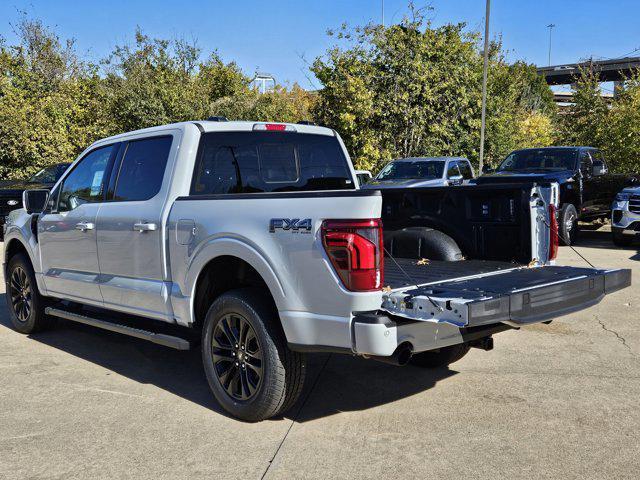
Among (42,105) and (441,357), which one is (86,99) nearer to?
(42,105)

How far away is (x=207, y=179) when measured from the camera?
192 inches

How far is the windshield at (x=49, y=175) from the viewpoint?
17.2 meters

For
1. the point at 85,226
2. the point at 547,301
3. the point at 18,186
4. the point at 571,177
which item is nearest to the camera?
the point at 547,301

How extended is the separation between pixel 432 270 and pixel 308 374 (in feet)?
4.59

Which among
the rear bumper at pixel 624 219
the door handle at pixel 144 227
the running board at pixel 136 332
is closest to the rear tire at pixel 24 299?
the running board at pixel 136 332

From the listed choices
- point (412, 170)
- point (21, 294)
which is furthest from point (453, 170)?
point (21, 294)

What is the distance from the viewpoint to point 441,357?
5.45 meters

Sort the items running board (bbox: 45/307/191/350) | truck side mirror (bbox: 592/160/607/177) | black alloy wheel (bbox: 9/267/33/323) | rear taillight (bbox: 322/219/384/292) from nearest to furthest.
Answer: rear taillight (bbox: 322/219/384/292) → running board (bbox: 45/307/191/350) → black alloy wheel (bbox: 9/267/33/323) → truck side mirror (bbox: 592/160/607/177)

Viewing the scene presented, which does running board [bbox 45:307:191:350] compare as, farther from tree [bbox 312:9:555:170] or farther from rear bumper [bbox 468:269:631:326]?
tree [bbox 312:9:555:170]

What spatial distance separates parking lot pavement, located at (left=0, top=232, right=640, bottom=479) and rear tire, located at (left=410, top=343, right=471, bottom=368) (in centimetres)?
9

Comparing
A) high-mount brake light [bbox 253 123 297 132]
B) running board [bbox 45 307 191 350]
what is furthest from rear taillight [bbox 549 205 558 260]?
running board [bbox 45 307 191 350]

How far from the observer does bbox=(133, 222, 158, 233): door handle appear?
4.82 meters

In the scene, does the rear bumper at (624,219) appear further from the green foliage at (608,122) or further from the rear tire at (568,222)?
the green foliage at (608,122)

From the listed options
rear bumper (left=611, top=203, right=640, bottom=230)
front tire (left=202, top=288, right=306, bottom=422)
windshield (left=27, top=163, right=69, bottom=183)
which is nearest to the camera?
front tire (left=202, top=288, right=306, bottom=422)
